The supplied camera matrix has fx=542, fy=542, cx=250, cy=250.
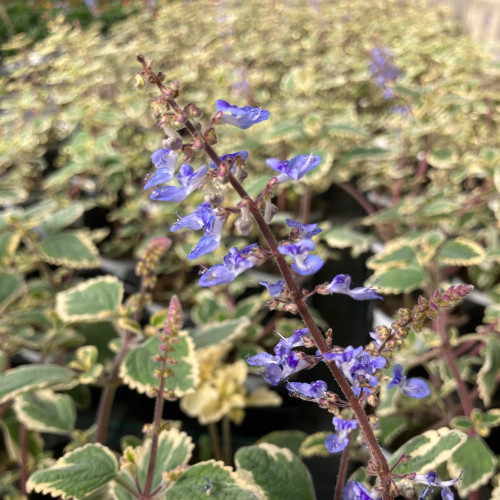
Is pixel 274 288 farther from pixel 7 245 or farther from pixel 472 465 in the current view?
pixel 7 245

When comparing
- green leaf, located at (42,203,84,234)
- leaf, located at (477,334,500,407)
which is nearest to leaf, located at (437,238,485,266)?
leaf, located at (477,334,500,407)

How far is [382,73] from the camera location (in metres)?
1.51

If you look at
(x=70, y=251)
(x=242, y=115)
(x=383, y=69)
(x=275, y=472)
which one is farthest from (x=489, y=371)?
(x=383, y=69)

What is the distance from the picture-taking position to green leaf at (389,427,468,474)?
0.46 meters

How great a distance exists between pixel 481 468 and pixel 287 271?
45cm

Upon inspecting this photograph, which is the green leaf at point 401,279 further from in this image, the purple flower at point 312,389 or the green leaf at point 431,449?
the purple flower at point 312,389

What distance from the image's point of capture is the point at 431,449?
0.47 m

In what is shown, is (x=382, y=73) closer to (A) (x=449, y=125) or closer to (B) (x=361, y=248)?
(A) (x=449, y=125)

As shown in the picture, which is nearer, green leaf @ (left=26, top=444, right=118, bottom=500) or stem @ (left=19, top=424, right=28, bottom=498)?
green leaf @ (left=26, top=444, right=118, bottom=500)

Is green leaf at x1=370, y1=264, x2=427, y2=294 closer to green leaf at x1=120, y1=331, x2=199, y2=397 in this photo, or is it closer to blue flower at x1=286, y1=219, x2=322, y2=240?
green leaf at x1=120, y1=331, x2=199, y2=397

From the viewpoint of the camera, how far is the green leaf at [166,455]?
57cm

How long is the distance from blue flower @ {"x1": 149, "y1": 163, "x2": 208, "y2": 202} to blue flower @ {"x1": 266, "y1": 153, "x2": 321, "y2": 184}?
5cm

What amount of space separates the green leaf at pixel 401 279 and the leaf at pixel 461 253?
7 cm

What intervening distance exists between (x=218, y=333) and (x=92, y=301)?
182 millimetres
